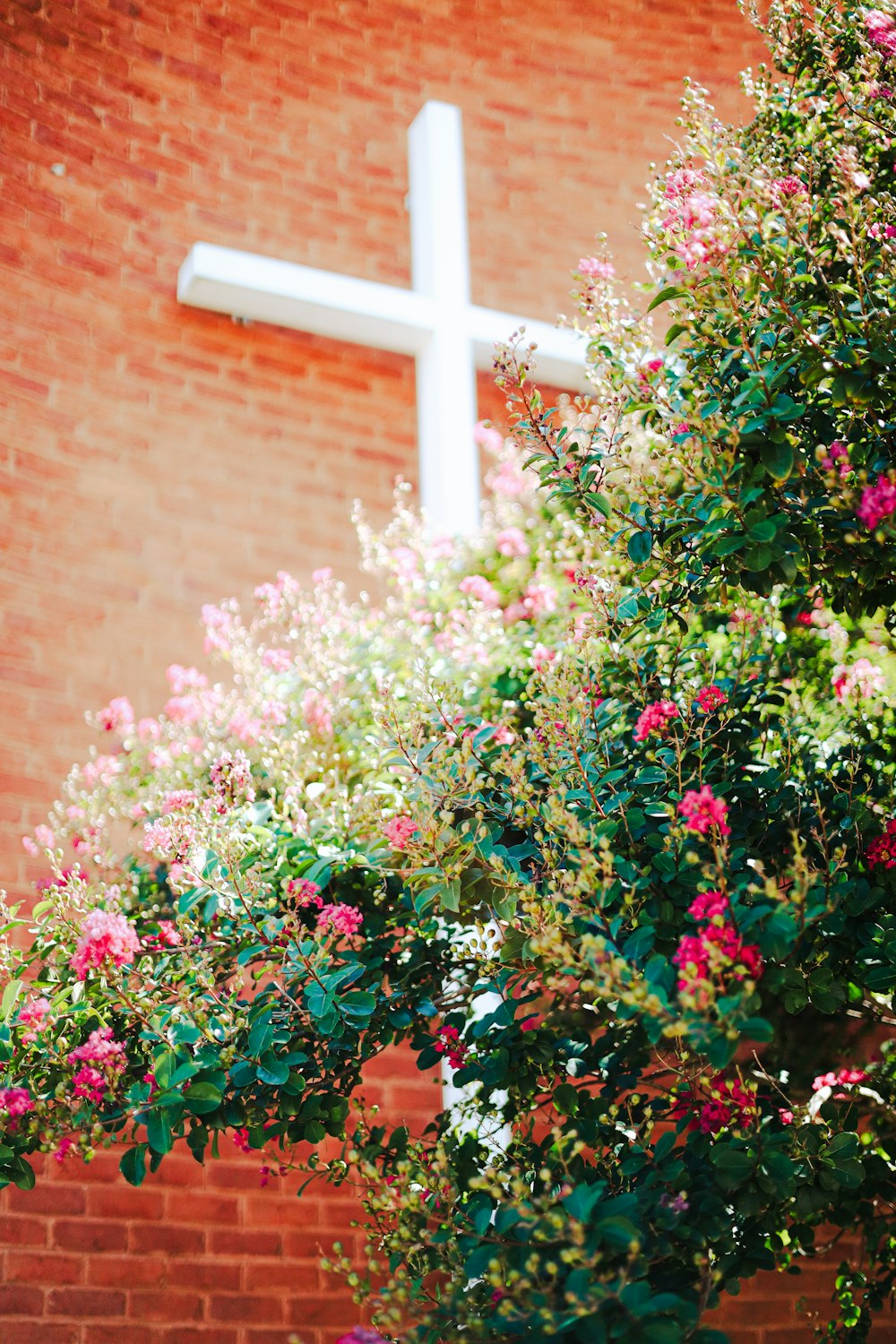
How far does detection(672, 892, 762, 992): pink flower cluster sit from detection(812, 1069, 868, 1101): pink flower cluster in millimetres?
867

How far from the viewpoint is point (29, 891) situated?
3.44 metres

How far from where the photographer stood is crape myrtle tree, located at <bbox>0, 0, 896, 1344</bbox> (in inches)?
69.1

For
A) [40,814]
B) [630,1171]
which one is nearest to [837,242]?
[630,1171]

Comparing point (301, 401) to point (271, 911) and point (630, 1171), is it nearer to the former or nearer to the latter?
point (271, 911)

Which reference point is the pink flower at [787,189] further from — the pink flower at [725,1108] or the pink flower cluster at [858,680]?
the pink flower at [725,1108]

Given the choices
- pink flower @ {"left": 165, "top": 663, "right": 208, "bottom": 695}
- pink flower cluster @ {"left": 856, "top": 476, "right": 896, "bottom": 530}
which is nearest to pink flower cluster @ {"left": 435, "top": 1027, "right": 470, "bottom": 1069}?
pink flower cluster @ {"left": 856, "top": 476, "right": 896, "bottom": 530}

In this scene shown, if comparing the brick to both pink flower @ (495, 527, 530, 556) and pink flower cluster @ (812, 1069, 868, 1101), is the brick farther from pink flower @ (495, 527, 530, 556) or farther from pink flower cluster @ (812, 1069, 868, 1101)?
pink flower @ (495, 527, 530, 556)

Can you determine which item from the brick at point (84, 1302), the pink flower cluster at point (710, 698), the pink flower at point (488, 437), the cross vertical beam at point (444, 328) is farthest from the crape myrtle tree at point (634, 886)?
the cross vertical beam at point (444, 328)

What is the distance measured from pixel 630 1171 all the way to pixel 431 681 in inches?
32.7

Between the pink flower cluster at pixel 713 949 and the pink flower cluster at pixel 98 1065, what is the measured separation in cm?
103

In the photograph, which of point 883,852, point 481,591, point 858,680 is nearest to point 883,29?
point 858,680

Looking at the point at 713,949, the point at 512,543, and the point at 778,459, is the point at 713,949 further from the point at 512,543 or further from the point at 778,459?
the point at 512,543

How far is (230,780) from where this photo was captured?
2.46 meters

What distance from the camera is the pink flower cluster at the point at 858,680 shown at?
258 cm
